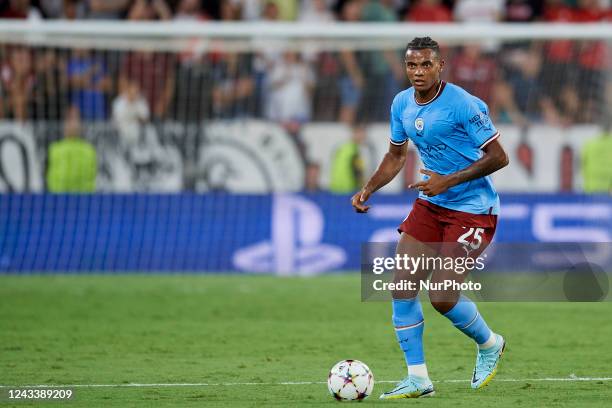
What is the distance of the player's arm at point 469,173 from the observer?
838 centimetres

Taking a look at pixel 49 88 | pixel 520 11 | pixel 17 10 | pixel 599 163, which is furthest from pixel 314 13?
pixel 599 163

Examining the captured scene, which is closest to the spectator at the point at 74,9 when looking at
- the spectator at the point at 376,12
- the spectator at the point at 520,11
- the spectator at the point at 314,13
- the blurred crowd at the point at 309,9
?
the blurred crowd at the point at 309,9

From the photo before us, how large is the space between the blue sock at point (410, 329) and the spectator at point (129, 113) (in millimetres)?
10721

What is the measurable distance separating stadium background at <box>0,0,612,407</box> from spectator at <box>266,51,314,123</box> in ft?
0.09

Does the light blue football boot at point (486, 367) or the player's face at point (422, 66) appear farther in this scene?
the light blue football boot at point (486, 367)

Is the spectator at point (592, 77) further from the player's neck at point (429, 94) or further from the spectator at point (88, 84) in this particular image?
the player's neck at point (429, 94)

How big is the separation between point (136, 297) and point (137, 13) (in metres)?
6.84

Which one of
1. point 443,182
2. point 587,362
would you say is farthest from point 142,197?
point 443,182

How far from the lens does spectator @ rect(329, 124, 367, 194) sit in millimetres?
19109

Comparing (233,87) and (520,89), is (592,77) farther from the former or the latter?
(233,87)

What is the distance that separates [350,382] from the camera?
8.34 m

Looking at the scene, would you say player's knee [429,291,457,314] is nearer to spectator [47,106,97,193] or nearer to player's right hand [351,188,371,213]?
player's right hand [351,188,371,213]

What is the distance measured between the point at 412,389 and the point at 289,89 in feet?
38.5

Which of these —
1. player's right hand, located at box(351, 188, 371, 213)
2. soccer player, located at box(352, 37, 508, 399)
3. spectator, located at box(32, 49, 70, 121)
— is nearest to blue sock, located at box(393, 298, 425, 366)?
soccer player, located at box(352, 37, 508, 399)
